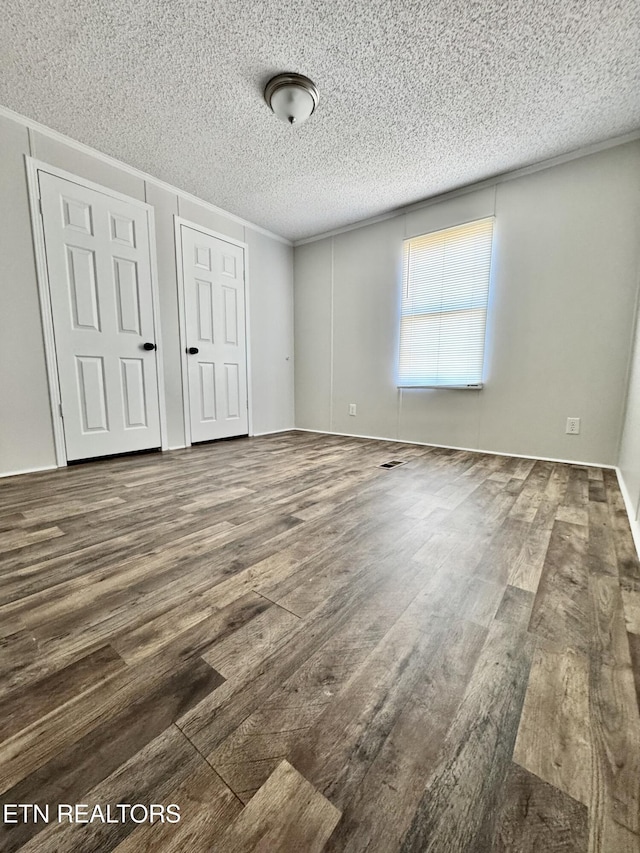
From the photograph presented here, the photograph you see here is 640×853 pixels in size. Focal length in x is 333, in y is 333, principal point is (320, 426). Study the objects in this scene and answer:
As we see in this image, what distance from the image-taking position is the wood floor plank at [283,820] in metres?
0.47

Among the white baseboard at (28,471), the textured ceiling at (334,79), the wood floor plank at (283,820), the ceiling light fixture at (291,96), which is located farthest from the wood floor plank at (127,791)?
the ceiling light fixture at (291,96)

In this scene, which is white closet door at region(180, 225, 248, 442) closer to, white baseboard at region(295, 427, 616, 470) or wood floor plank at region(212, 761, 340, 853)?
white baseboard at region(295, 427, 616, 470)

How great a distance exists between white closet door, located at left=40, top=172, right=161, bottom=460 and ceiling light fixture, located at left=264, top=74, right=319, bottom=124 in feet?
5.10

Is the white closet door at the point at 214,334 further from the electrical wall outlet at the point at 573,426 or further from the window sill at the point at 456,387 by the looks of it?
the electrical wall outlet at the point at 573,426

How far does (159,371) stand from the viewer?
3.14 meters

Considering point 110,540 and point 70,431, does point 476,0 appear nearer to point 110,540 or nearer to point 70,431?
point 110,540

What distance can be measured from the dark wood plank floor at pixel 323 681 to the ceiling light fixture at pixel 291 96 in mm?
2399

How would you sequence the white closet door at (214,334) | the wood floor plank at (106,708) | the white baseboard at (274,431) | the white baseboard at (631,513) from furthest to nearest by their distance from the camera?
the white baseboard at (274,431)
the white closet door at (214,334)
the white baseboard at (631,513)
the wood floor plank at (106,708)

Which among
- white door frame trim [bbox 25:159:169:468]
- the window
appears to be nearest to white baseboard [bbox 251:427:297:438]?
the window

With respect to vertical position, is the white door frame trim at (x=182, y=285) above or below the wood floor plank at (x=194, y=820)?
above

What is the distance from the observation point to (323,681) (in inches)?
29.4

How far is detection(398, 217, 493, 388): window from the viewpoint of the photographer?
3047mm

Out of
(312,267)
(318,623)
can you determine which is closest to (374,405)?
(312,267)

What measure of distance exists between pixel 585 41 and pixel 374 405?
2.86m
